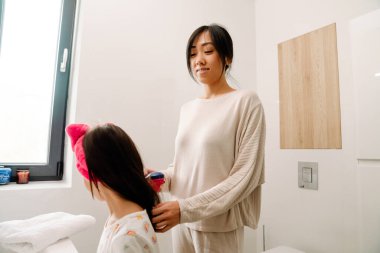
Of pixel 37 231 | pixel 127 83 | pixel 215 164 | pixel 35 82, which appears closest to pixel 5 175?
pixel 35 82

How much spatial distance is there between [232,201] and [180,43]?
1267mm

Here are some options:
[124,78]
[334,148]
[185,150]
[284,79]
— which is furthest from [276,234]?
[124,78]

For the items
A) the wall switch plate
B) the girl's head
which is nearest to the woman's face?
the girl's head

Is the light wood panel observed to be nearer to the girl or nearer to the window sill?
the girl

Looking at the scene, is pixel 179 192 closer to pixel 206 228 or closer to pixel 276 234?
pixel 206 228

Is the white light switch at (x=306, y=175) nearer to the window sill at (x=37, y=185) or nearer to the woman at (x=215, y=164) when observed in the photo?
the woman at (x=215, y=164)

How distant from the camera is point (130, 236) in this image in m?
0.59

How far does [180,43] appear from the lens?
5.60 ft

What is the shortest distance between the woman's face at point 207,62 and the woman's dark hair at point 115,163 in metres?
0.43

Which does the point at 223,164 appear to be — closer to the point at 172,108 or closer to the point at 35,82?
the point at 172,108

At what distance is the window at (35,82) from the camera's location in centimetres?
135

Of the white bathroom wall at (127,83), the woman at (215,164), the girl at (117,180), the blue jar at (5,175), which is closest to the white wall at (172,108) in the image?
the white bathroom wall at (127,83)

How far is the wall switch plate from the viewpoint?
158 cm

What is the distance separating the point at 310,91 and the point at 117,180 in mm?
1447
